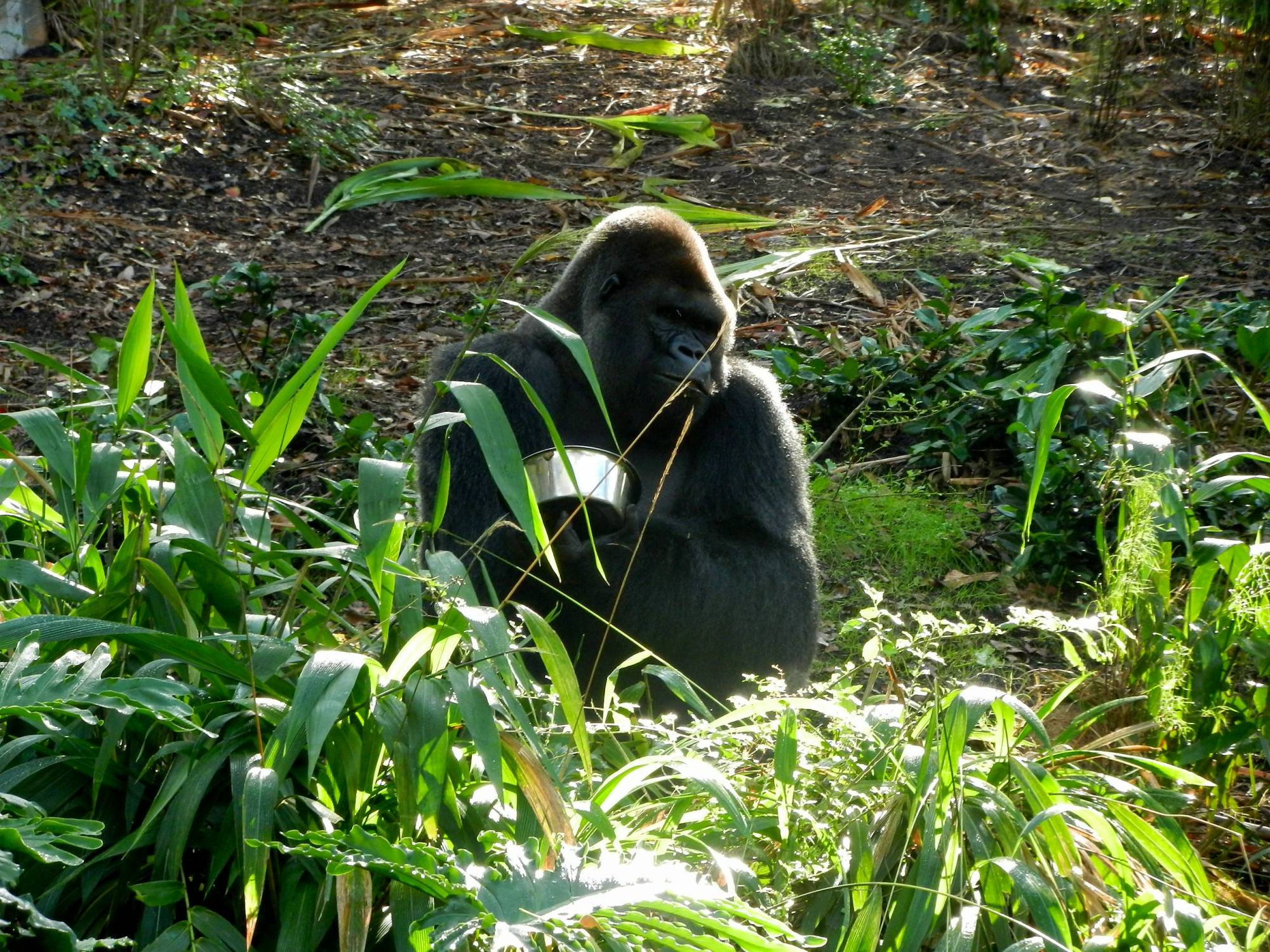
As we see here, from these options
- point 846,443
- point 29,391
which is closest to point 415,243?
point 29,391

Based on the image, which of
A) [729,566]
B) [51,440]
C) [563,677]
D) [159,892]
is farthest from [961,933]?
[729,566]

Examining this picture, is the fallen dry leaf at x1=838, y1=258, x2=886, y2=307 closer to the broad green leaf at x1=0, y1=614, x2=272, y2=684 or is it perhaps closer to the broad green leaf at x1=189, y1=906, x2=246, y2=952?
the broad green leaf at x1=0, y1=614, x2=272, y2=684

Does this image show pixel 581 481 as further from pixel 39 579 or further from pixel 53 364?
pixel 39 579

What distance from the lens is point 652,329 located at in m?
3.72

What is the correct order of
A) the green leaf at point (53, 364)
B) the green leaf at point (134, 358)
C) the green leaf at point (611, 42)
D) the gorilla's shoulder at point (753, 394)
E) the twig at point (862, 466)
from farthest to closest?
1. the green leaf at point (611, 42)
2. the twig at point (862, 466)
3. the gorilla's shoulder at point (753, 394)
4. the green leaf at point (53, 364)
5. the green leaf at point (134, 358)

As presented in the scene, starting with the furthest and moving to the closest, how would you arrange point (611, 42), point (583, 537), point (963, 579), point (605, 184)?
point (611, 42) < point (605, 184) < point (963, 579) < point (583, 537)

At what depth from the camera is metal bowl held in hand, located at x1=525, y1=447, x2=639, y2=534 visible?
3.08 meters

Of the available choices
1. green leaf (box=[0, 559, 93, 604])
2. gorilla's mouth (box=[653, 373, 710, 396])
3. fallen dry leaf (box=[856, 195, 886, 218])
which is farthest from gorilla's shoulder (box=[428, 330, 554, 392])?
fallen dry leaf (box=[856, 195, 886, 218])

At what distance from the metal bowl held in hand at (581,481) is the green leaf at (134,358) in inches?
34.3

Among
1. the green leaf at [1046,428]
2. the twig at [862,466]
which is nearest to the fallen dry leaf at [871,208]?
the twig at [862,466]

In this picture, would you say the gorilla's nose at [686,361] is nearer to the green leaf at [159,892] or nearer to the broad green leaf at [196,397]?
the broad green leaf at [196,397]

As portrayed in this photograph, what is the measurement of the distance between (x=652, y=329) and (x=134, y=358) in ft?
5.27

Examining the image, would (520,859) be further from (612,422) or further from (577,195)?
(577,195)

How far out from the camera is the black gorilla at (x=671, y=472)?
3.61m
